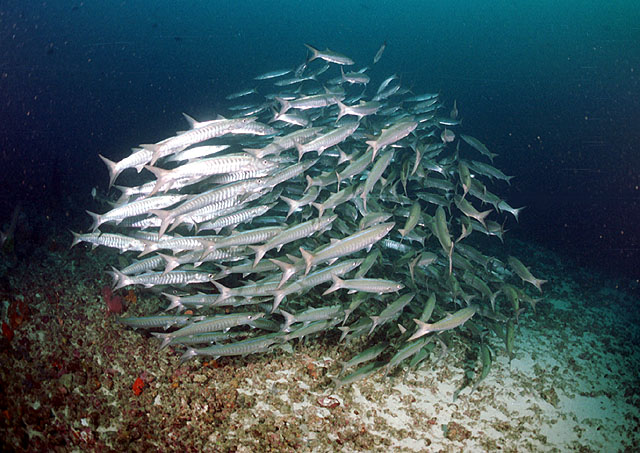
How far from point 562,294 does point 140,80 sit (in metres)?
69.3

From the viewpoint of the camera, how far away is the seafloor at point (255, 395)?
3322mm

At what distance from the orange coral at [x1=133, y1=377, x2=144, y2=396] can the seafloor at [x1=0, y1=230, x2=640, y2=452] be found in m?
0.02

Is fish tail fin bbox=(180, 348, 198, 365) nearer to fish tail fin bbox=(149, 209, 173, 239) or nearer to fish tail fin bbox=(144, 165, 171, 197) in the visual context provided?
fish tail fin bbox=(149, 209, 173, 239)

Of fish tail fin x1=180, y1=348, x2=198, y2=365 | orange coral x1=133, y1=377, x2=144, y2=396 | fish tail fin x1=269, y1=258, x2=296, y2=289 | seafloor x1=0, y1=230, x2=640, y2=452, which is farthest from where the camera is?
fish tail fin x1=180, y1=348, x2=198, y2=365

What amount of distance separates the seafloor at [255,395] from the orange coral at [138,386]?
0.08 ft

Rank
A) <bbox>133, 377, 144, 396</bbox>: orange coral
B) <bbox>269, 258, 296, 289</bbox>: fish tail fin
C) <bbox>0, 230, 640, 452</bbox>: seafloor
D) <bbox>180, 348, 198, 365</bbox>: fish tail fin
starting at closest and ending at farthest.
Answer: <bbox>0, 230, 640, 452</bbox>: seafloor
<bbox>133, 377, 144, 396</bbox>: orange coral
<bbox>269, 258, 296, 289</bbox>: fish tail fin
<bbox>180, 348, 198, 365</bbox>: fish tail fin

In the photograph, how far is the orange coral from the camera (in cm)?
377

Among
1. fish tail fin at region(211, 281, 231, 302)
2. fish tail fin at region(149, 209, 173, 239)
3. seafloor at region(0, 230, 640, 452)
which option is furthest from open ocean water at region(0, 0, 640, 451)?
fish tail fin at region(149, 209, 173, 239)

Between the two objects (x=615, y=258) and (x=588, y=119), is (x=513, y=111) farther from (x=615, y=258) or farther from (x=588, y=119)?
(x=615, y=258)

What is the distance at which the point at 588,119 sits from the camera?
41.5 m

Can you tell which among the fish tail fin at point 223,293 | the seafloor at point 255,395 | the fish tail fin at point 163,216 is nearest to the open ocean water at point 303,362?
the seafloor at point 255,395

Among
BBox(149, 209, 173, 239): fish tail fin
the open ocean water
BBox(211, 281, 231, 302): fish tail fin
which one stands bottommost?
the open ocean water

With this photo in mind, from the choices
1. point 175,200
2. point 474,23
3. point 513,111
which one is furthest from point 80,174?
point 474,23

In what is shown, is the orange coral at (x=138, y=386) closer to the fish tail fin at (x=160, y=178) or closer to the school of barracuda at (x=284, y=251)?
the school of barracuda at (x=284, y=251)
